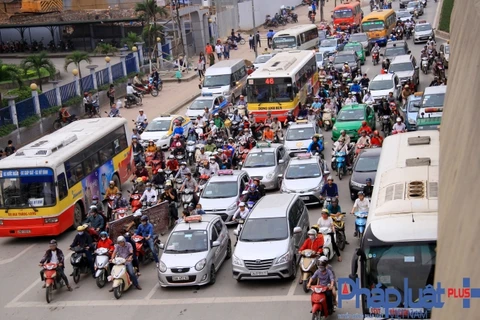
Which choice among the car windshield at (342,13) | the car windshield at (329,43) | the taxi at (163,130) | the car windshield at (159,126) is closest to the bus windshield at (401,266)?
the taxi at (163,130)

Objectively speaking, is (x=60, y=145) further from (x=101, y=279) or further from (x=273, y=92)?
(x=273, y=92)

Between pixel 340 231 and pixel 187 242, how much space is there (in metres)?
3.81

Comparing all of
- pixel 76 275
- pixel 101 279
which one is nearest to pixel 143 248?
pixel 101 279

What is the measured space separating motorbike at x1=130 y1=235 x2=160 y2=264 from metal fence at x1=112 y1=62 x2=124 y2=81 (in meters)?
28.0

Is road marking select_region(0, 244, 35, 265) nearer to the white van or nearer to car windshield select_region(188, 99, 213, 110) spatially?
car windshield select_region(188, 99, 213, 110)

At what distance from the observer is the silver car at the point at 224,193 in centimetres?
2241

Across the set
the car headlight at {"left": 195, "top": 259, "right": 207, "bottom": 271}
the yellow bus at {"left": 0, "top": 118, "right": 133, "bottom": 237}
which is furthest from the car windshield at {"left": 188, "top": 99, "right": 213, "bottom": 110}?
the car headlight at {"left": 195, "top": 259, "right": 207, "bottom": 271}

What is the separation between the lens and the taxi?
32.9 metres

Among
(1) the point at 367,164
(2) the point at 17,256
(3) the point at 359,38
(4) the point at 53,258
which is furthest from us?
(3) the point at 359,38

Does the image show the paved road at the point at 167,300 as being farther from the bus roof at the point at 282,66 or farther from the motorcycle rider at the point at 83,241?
the bus roof at the point at 282,66

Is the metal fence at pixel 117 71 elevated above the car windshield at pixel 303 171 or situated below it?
below

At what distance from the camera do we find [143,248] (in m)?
19.9

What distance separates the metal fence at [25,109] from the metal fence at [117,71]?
10925 millimetres

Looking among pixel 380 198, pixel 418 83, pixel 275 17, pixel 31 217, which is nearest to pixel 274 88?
pixel 418 83
